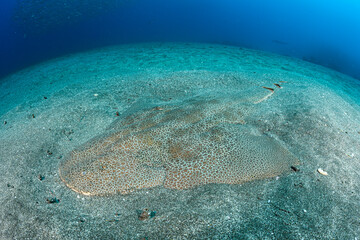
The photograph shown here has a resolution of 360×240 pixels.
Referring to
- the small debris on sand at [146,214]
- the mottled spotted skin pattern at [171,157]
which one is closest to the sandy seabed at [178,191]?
the small debris on sand at [146,214]

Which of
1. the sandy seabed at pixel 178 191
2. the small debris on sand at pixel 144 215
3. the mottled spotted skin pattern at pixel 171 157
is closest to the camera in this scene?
the sandy seabed at pixel 178 191

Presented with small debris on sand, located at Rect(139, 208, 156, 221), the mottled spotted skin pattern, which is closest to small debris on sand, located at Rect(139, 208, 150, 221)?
small debris on sand, located at Rect(139, 208, 156, 221)

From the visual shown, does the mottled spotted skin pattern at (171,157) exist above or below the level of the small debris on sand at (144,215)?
above

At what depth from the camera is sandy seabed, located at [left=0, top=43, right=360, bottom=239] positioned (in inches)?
126

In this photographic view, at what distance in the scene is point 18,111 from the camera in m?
7.73

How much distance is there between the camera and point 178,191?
12.5 ft

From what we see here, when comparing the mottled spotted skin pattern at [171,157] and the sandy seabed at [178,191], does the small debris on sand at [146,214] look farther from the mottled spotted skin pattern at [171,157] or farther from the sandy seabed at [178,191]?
the mottled spotted skin pattern at [171,157]

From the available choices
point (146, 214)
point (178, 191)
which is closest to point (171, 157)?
point (178, 191)

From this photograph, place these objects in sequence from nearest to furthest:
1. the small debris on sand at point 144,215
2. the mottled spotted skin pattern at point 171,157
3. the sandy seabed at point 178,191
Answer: the sandy seabed at point 178,191
the small debris on sand at point 144,215
the mottled spotted skin pattern at point 171,157

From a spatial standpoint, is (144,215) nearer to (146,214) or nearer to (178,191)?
(146,214)

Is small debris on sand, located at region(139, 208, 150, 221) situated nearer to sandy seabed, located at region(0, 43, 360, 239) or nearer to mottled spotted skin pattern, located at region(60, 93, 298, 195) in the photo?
sandy seabed, located at region(0, 43, 360, 239)

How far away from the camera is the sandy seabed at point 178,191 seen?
10.5ft

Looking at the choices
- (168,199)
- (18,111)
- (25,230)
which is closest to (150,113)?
(168,199)

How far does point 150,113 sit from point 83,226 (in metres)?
3.02
